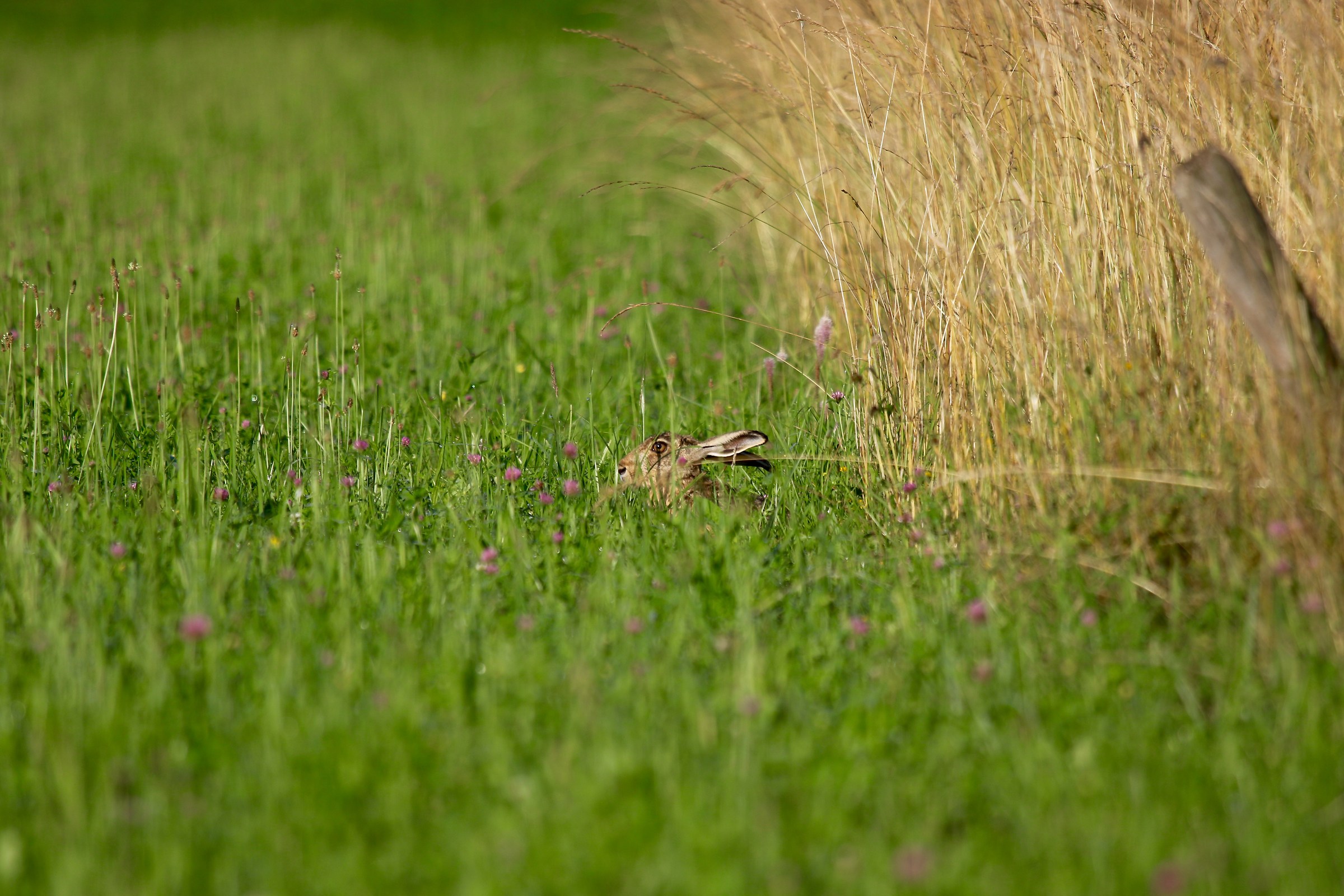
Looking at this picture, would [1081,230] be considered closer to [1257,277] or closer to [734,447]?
[1257,277]

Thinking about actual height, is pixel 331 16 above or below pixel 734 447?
above

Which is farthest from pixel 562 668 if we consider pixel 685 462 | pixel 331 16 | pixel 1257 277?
pixel 331 16

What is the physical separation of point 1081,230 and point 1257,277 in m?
0.61

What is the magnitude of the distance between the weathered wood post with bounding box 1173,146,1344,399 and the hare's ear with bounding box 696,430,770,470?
1279mm

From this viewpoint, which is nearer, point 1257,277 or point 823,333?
point 1257,277

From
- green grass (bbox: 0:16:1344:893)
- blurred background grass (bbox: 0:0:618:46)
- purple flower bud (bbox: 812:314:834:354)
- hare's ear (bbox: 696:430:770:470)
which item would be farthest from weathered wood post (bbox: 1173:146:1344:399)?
blurred background grass (bbox: 0:0:618:46)

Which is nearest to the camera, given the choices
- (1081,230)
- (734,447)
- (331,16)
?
(1081,230)

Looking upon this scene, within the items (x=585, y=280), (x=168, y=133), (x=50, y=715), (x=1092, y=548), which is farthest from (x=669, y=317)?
(x=168, y=133)

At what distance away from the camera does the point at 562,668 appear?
2.55 meters

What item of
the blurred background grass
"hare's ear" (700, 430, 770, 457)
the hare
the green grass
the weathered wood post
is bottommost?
the green grass

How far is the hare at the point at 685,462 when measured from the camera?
3.41 m

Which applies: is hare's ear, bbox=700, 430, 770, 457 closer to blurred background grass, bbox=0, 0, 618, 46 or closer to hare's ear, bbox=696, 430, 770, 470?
hare's ear, bbox=696, 430, 770, 470

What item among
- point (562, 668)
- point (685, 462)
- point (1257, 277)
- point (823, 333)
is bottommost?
point (562, 668)

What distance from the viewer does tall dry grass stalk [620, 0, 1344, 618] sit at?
2.82 metres
